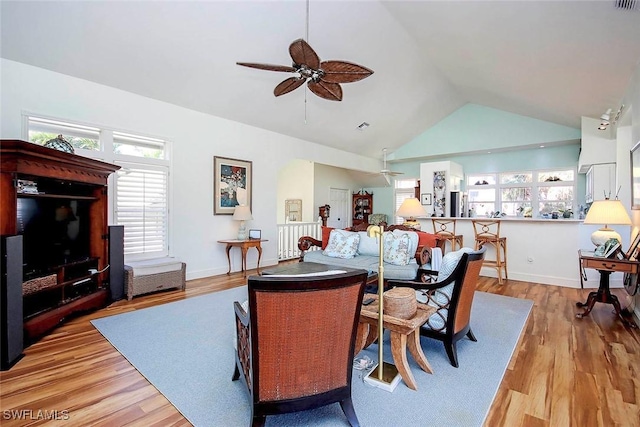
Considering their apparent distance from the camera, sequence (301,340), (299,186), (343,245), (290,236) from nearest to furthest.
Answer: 1. (301,340)
2. (343,245)
3. (290,236)
4. (299,186)

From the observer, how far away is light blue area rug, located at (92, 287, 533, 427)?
1798 millimetres

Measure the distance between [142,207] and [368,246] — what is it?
3.49m

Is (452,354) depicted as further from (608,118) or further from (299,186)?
(299,186)

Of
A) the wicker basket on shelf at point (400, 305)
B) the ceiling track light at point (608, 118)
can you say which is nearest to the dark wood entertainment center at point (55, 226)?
the wicker basket on shelf at point (400, 305)

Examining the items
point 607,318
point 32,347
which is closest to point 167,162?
point 32,347

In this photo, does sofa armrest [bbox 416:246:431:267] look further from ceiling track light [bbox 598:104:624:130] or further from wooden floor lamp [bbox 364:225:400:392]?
ceiling track light [bbox 598:104:624:130]

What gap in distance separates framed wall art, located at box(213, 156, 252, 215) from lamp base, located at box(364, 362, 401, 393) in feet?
13.6

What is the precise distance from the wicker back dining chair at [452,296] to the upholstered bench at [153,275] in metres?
3.46

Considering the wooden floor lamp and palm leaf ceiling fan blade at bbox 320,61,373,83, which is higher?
palm leaf ceiling fan blade at bbox 320,61,373,83

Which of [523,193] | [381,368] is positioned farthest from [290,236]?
[523,193]

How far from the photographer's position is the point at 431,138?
848 cm

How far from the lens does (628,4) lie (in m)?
2.35

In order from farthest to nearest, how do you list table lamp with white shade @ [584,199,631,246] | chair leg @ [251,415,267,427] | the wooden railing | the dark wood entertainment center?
the wooden railing
table lamp with white shade @ [584,199,631,246]
the dark wood entertainment center
chair leg @ [251,415,267,427]

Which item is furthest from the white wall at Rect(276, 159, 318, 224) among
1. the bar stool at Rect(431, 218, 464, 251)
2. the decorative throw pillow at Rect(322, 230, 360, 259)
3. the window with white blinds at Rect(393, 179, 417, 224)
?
the decorative throw pillow at Rect(322, 230, 360, 259)
